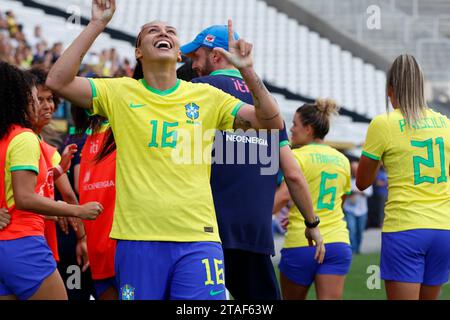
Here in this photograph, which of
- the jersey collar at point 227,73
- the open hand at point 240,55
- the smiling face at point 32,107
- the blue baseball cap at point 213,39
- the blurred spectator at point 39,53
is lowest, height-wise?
the smiling face at point 32,107

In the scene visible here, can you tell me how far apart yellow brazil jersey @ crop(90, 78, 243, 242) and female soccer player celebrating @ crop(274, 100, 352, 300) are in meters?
2.74

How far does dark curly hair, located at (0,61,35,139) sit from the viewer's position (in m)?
5.03

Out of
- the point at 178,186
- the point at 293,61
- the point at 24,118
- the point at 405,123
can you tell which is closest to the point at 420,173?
the point at 405,123

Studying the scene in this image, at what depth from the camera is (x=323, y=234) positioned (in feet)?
23.1

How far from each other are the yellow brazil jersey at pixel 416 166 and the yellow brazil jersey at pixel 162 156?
5.44 ft

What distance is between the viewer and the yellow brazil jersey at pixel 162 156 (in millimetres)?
4246

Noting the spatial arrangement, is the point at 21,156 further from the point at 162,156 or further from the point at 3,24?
the point at 3,24

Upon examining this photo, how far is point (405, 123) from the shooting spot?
5695 mm

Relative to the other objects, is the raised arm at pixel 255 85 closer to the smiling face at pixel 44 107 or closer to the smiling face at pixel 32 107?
the smiling face at pixel 32 107

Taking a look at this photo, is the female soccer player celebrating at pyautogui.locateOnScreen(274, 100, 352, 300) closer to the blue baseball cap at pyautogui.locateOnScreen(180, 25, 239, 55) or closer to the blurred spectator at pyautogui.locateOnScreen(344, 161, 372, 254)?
the blue baseball cap at pyautogui.locateOnScreen(180, 25, 239, 55)

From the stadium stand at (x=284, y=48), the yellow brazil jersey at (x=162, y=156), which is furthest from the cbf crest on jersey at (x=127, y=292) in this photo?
the stadium stand at (x=284, y=48)

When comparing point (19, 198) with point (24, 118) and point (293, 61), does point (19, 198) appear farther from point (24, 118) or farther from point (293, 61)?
point (293, 61)

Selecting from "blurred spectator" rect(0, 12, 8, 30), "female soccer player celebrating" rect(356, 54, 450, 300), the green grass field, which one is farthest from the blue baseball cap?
"blurred spectator" rect(0, 12, 8, 30)
